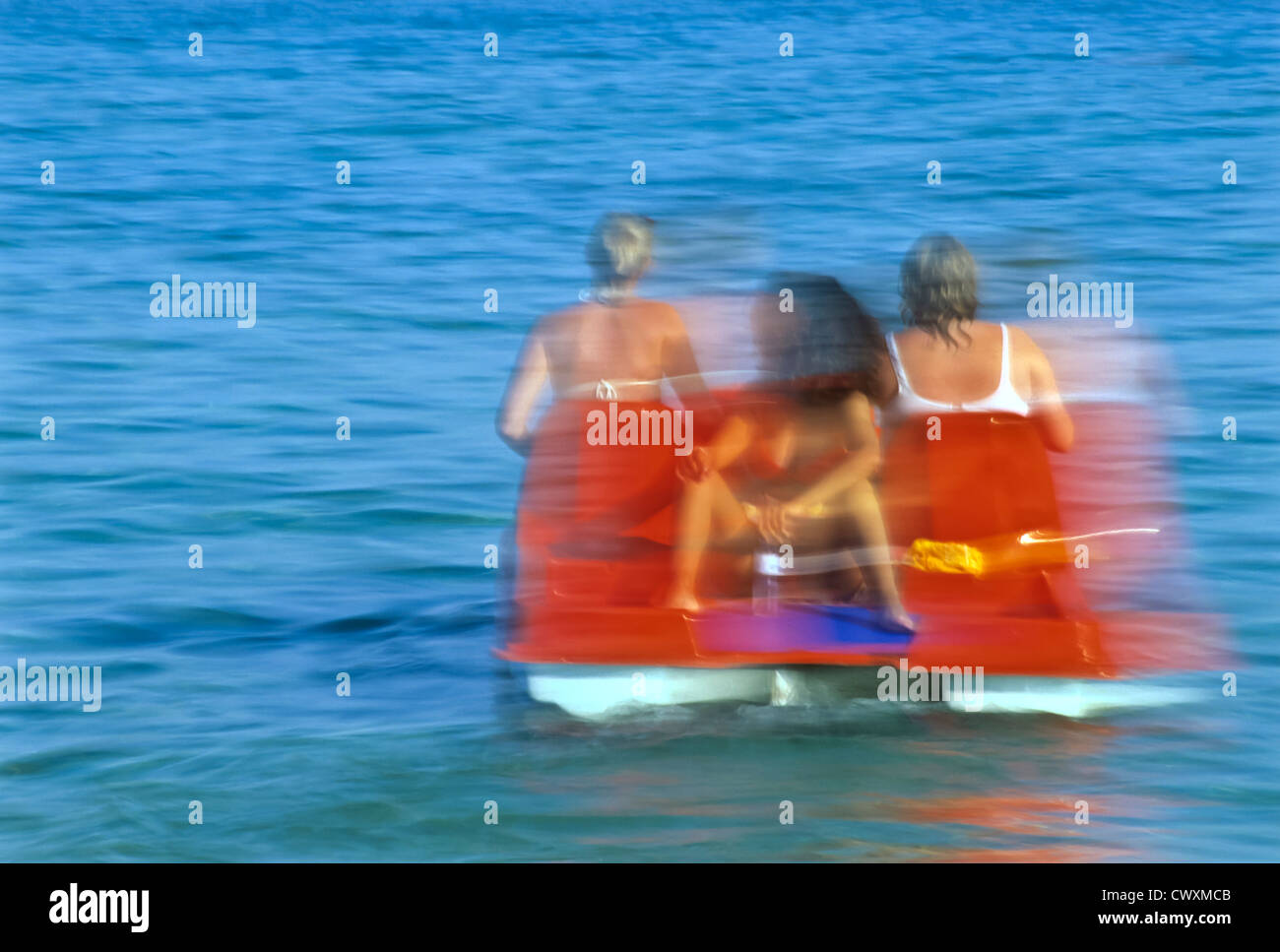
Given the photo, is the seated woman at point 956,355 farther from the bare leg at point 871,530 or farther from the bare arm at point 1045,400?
the bare leg at point 871,530

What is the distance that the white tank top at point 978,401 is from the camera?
470cm

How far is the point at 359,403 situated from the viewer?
8.14m

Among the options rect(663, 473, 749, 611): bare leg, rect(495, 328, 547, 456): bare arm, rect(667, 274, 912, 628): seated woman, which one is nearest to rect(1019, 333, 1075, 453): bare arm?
rect(667, 274, 912, 628): seated woman

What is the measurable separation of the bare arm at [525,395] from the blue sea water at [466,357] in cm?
Answer: 49

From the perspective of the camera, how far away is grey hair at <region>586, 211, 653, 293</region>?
492 cm

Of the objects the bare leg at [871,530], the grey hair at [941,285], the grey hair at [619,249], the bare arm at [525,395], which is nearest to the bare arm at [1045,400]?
the grey hair at [941,285]

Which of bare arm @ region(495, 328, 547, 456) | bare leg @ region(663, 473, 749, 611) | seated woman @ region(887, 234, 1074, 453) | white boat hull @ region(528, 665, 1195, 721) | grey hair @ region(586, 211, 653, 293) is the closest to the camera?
white boat hull @ region(528, 665, 1195, 721)

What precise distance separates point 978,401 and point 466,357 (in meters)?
4.46

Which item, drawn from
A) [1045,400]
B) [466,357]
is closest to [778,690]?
[1045,400]

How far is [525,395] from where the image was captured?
507cm

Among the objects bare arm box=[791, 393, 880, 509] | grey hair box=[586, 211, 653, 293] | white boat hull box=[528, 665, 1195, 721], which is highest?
grey hair box=[586, 211, 653, 293]

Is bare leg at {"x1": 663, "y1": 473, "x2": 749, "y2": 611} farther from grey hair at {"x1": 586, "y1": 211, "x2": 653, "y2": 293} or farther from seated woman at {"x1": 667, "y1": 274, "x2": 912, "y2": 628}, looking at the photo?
grey hair at {"x1": 586, "y1": 211, "x2": 653, "y2": 293}

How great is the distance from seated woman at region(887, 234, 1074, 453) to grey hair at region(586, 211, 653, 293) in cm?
75
